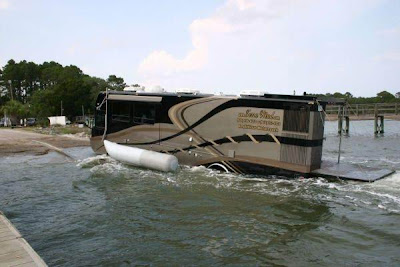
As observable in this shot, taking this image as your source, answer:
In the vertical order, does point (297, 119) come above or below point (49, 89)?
below

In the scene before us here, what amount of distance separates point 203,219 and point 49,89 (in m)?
58.7

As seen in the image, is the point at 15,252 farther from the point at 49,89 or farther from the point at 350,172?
the point at 49,89

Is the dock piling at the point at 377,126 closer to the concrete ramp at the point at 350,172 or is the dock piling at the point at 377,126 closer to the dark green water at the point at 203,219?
the concrete ramp at the point at 350,172

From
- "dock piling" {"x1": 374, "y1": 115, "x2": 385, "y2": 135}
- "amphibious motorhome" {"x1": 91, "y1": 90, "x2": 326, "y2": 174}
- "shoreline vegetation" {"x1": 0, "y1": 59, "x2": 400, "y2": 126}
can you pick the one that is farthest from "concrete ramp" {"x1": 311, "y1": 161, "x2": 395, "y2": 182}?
"dock piling" {"x1": 374, "y1": 115, "x2": 385, "y2": 135}

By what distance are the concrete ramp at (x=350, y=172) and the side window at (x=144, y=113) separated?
7.18m

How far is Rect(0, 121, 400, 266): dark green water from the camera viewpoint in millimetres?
6824

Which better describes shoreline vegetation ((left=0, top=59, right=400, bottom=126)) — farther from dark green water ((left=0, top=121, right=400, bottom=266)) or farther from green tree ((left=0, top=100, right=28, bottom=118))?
dark green water ((left=0, top=121, right=400, bottom=266))

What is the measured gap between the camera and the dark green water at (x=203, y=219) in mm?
6824

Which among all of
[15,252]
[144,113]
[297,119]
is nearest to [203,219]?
[15,252]

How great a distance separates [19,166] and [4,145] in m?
7.93

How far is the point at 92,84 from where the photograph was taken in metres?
60.1

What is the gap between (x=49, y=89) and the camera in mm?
60531

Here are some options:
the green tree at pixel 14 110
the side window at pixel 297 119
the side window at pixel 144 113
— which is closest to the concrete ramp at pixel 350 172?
the side window at pixel 297 119

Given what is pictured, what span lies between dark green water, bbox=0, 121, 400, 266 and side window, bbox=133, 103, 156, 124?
3021 mm
